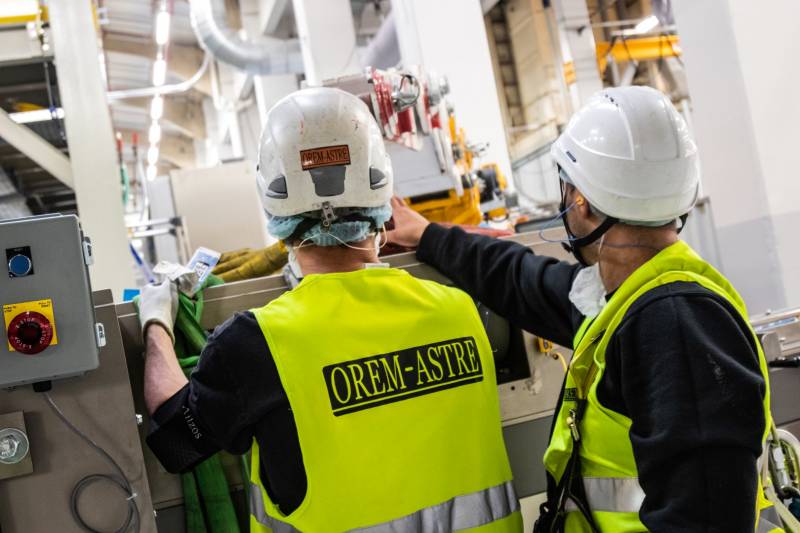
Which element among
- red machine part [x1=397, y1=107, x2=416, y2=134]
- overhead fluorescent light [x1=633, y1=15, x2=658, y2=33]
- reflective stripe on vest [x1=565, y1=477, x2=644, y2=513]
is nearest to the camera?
reflective stripe on vest [x1=565, y1=477, x2=644, y2=513]

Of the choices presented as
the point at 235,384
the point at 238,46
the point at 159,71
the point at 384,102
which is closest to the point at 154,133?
the point at 159,71

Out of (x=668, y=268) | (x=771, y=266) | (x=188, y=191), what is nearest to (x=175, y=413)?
(x=668, y=268)

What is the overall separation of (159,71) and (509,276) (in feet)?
33.0

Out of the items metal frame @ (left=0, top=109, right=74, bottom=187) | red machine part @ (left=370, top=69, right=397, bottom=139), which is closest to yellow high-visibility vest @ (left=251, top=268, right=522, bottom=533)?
red machine part @ (left=370, top=69, right=397, bottom=139)

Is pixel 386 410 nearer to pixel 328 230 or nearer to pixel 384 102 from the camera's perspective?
pixel 328 230

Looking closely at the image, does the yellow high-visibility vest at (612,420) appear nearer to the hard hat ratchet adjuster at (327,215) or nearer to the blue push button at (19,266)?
the hard hat ratchet adjuster at (327,215)

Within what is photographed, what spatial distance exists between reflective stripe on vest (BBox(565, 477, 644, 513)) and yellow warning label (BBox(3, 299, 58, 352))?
1024mm

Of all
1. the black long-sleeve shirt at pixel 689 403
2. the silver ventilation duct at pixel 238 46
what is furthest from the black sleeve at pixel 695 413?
the silver ventilation duct at pixel 238 46

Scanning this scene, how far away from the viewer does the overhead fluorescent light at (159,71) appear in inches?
412

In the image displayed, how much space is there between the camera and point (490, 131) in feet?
21.9

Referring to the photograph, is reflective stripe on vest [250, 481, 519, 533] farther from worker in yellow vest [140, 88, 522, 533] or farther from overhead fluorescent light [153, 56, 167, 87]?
overhead fluorescent light [153, 56, 167, 87]

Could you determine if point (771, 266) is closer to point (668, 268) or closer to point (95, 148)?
point (668, 268)

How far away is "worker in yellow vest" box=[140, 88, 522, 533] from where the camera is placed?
1.37 m

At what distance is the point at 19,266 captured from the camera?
135 centimetres
